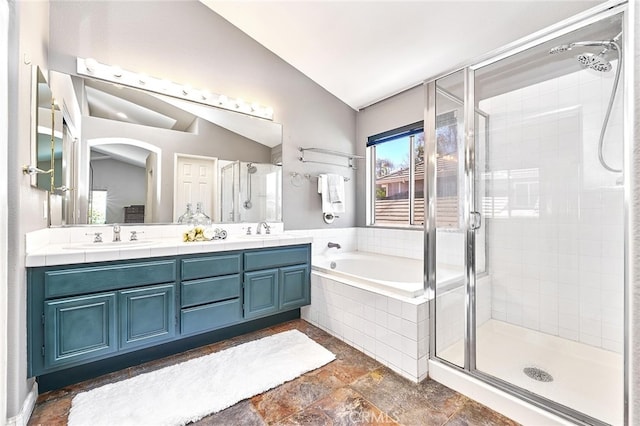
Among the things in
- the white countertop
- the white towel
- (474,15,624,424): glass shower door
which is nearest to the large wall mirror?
the white countertop

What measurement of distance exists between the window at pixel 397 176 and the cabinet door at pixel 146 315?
2494mm

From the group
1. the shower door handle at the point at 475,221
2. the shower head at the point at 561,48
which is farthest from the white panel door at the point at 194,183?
the shower head at the point at 561,48

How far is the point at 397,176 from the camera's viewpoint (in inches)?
143

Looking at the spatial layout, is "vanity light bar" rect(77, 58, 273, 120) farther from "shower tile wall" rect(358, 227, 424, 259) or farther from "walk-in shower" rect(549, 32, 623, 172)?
"walk-in shower" rect(549, 32, 623, 172)

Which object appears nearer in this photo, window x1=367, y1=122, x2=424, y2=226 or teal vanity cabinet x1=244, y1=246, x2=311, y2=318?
teal vanity cabinet x1=244, y1=246, x2=311, y2=318

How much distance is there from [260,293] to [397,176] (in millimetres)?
2104

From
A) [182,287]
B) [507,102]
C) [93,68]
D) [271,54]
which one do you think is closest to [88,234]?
[182,287]

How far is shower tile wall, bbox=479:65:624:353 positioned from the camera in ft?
6.70

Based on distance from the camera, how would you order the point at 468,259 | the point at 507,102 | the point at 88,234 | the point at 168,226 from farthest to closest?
the point at 168,226 < the point at 507,102 < the point at 88,234 < the point at 468,259

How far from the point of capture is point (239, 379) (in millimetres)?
1913

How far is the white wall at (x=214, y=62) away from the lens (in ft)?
7.50

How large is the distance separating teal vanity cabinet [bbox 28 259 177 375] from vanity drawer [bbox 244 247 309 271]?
0.57 meters

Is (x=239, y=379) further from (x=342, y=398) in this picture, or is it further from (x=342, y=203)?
(x=342, y=203)

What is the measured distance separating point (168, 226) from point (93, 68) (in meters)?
1.30
